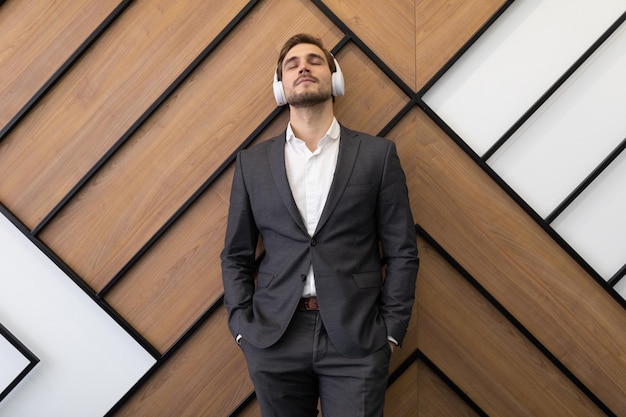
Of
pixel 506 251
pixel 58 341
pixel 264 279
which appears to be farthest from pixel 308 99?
pixel 58 341

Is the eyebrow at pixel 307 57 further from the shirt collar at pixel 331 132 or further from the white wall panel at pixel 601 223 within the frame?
the white wall panel at pixel 601 223

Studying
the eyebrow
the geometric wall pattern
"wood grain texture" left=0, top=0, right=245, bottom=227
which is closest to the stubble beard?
the eyebrow

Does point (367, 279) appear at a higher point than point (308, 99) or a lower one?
lower

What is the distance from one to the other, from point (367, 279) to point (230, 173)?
61 centimetres

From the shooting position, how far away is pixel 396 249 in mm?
1431

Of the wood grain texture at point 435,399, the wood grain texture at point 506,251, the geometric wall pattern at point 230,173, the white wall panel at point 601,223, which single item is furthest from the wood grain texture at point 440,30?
the wood grain texture at point 435,399

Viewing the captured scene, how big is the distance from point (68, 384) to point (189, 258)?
611 mm

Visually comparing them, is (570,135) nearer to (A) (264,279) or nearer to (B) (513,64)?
(B) (513,64)

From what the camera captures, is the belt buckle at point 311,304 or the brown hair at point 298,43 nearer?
the belt buckle at point 311,304

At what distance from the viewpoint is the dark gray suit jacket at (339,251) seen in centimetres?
138

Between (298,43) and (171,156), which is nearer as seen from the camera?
(298,43)

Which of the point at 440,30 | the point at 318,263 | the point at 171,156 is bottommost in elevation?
the point at 171,156

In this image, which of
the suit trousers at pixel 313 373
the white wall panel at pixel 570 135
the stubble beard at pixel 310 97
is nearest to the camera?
the suit trousers at pixel 313 373

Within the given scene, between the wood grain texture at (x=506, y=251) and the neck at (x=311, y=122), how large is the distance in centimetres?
36
